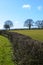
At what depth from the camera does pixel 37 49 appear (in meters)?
9.05

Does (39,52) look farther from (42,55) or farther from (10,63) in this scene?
(10,63)

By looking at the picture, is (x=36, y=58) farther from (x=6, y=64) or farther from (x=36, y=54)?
(x=6, y=64)

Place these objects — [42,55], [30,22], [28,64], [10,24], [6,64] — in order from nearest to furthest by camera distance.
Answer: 1. [42,55]
2. [28,64]
3. [6,64]
4. [30,22]
5. [10,24]

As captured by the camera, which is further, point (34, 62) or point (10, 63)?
point (10, 63)

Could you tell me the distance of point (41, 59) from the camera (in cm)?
853

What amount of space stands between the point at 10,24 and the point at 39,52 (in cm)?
13455

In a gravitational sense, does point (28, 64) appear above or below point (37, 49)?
below

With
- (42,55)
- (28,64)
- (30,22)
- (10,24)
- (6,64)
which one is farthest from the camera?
(10,24)

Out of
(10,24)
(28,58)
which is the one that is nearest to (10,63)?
(28,58)

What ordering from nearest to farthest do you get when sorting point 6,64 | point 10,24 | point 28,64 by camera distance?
point 28,64 < point 6,64 < point 10,24

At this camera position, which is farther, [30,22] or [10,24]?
[10,24]

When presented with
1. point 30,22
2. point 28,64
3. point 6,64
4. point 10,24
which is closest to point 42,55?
point 28,64

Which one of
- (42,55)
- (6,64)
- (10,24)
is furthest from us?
(10,24)

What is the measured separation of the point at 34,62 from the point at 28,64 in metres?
0.34
